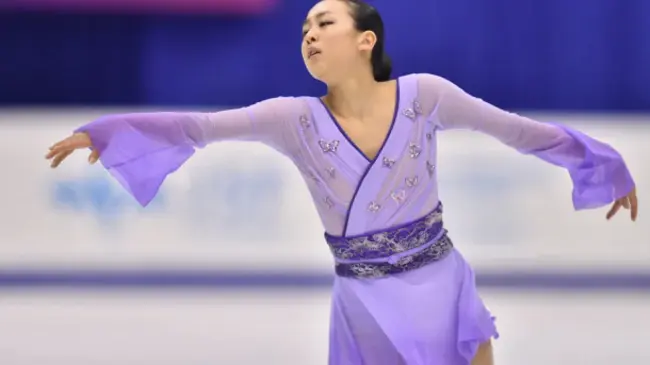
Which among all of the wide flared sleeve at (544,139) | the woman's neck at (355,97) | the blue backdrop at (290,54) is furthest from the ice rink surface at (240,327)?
the woman's neck at (355,97)

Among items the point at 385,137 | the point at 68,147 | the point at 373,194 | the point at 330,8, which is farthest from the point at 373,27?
the point at 68,147

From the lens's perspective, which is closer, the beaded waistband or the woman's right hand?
the woman's right hand

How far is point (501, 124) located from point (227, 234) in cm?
181

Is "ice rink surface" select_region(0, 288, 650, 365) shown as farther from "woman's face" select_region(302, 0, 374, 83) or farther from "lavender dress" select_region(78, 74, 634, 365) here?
"woman's face" select_region(302, 0, 374, 83)

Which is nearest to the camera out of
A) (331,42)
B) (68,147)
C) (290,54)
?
(68,147)

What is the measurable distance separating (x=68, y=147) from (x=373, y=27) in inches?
24.6

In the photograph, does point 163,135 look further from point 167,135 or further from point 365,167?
point 365,167

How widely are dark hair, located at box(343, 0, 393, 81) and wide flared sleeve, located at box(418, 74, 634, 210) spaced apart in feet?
0.30

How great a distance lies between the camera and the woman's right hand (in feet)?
5.14

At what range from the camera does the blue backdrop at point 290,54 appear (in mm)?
3514

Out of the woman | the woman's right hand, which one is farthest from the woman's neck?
the woman's right hand

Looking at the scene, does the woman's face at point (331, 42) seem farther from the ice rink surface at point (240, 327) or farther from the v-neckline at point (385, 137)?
the ice rink surface at point (240, 327)

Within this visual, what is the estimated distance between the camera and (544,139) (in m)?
1.78

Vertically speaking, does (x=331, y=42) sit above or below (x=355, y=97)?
above
